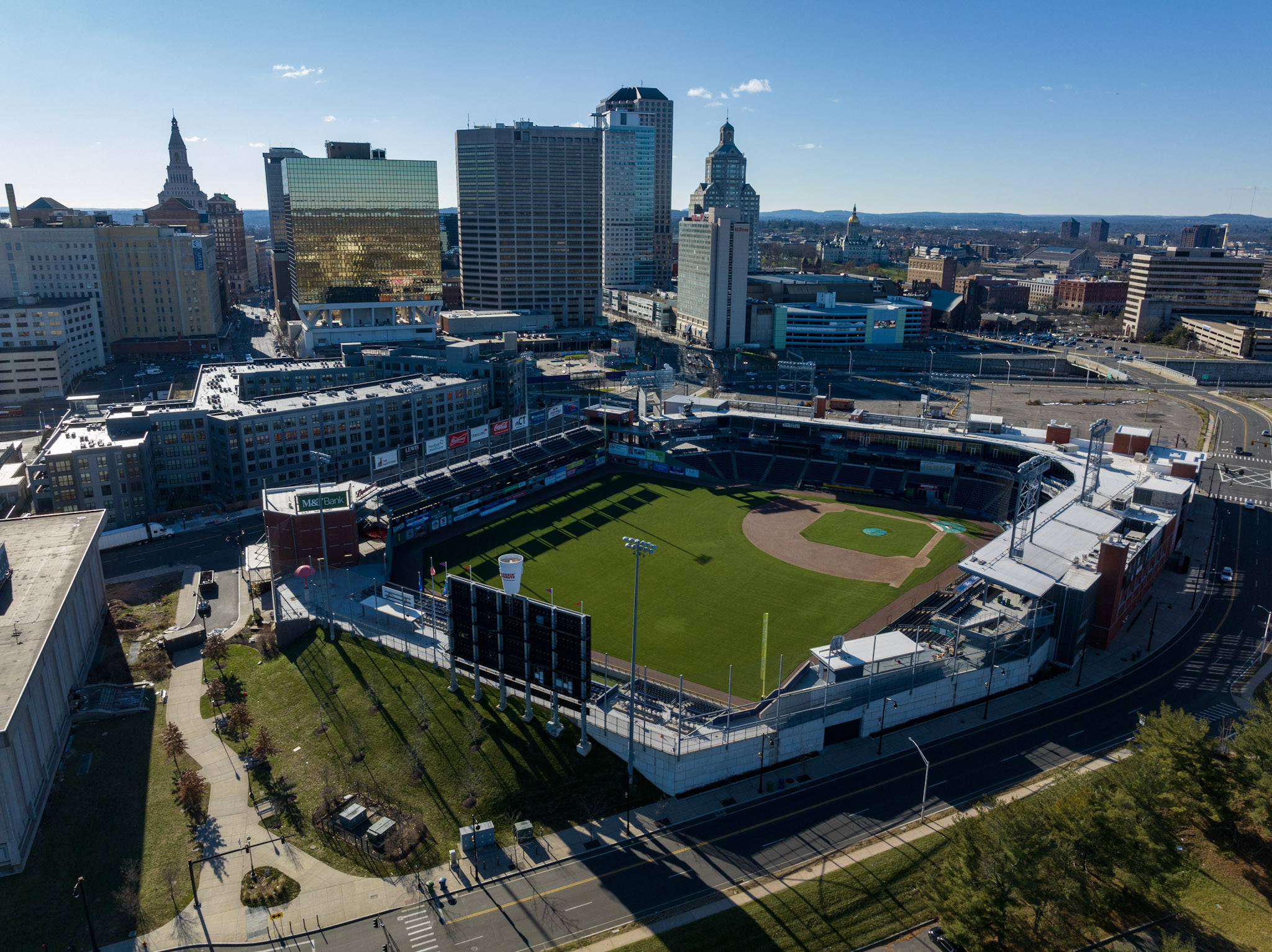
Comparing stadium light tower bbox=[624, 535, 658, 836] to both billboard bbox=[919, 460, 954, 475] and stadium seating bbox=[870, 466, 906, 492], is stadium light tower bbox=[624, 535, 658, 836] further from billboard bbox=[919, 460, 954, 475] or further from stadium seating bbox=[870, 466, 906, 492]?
billboard bbox=[919, 460, 954, 475]

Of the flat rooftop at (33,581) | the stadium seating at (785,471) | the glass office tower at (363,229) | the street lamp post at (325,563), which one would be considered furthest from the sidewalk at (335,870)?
the glass office tower at (363,229)

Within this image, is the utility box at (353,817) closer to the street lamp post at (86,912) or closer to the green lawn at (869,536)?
the street lamp post at (86,912)

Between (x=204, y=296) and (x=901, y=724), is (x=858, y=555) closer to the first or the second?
(x=901, y=724)

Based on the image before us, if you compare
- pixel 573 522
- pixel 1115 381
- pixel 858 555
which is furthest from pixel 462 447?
pixel 1115 381

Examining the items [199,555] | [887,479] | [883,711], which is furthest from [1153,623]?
[199,555]

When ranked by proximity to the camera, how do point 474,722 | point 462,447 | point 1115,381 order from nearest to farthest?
point 474,722 → point 462,447 → point 1115,381

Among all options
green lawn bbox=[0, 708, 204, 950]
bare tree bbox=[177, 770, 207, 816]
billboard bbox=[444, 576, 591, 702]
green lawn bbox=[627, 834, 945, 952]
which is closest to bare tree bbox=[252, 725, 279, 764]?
green lawn bbox=[0, 708, 204, 950]

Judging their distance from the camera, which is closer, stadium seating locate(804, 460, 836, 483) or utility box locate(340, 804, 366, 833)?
utility box locate(340, 804, 366, 833)
